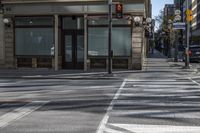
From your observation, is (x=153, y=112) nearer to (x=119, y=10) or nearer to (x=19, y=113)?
(x=19, y=113)

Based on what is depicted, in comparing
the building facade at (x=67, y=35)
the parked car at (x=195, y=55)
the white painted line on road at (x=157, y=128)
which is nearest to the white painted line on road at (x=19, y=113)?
the white painted line on road at (x=157, y=128)

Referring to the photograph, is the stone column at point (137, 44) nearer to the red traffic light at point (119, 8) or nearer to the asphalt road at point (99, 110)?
the red traffic light at point (119, 8)

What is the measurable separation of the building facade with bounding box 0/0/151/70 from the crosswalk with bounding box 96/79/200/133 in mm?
11609

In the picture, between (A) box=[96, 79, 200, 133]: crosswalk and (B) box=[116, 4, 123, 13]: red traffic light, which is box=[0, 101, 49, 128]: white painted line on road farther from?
(B) box=[116, 4, 123, 13]: red traffic light

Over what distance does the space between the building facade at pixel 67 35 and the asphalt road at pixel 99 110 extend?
10.9m

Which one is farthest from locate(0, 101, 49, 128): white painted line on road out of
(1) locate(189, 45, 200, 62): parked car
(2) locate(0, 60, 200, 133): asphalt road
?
(1) locate(189, 45, 200, 62): parked car

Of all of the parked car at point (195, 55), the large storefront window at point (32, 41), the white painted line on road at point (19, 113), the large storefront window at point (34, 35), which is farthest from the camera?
the parked car at point (195, 55)

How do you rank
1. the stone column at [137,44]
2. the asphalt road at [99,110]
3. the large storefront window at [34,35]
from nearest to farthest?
the asphalt road at [99,110], the stone column at [137,44], the large storefront window at [34,35]

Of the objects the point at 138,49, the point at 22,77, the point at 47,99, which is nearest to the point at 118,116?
the point at 47,99

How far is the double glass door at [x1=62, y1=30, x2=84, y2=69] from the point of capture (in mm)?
30406

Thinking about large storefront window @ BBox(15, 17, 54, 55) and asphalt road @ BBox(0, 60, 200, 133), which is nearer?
asphalt road @ BBox(0, 60, 200, 133)

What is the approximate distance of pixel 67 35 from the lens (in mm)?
30500

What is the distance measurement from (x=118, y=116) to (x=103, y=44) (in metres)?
18.9

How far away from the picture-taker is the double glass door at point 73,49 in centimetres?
3041
